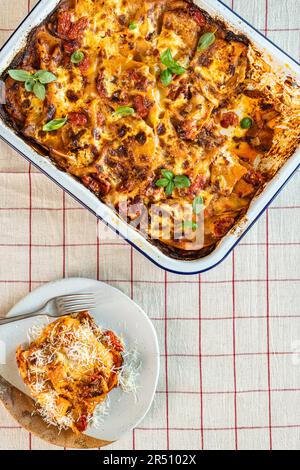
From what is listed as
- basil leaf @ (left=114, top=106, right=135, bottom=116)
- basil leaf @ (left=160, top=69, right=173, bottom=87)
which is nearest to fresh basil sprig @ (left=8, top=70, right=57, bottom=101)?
basil leaf @ (left=114, top=106, right=135, bottom=116)

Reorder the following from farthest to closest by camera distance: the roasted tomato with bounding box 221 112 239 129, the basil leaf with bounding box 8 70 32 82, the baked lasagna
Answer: the baked lasagna < the roasted tomato with bounding box 221 112 239 129 < the basil leaf with bounding box 8 70 32 82

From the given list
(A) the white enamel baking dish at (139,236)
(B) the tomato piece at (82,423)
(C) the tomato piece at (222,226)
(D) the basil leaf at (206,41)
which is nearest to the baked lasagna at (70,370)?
(B) the tomato piece at (82,423)

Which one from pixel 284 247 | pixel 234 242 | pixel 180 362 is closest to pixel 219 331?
pixel 180 362

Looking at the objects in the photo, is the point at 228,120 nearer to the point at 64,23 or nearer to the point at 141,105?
the point at 141,105

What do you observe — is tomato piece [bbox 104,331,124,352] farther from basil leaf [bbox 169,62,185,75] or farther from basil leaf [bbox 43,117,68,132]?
basil leaf [bbox 169,62,185,75]

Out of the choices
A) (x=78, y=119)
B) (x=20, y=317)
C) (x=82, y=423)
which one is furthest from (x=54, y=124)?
(x=82, y=423)

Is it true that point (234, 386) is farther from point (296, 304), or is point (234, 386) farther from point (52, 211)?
point (52, 211)
